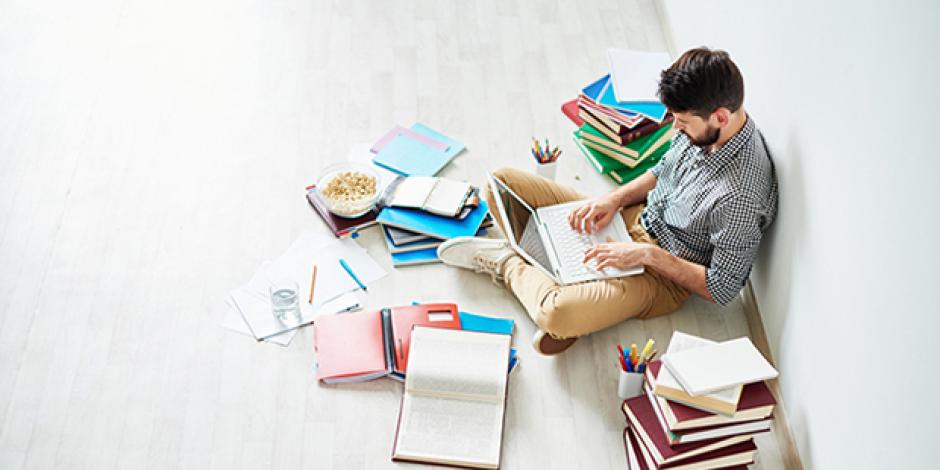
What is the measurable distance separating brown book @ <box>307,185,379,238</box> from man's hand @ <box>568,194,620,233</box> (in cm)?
72

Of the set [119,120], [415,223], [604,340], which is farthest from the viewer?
[119,120]

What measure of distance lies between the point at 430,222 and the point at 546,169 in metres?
0.47

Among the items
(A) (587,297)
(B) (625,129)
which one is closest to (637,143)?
(B) (625,129)

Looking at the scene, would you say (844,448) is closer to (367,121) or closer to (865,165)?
(865,165)

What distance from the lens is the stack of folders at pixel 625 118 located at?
305 centimetres

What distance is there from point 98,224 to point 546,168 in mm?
1574

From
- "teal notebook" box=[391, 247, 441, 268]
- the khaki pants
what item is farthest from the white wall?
"teal notebook" box=[391, 247, 441, 268]

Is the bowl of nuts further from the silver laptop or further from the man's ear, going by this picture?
the man's ear

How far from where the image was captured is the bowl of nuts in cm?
297

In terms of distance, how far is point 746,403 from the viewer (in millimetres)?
2141

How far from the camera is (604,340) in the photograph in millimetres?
2719

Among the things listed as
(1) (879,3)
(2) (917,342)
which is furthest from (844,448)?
(1) (879,3)

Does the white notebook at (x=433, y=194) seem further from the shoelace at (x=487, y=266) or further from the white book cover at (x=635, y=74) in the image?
the white book cover at (x=635, y=74)

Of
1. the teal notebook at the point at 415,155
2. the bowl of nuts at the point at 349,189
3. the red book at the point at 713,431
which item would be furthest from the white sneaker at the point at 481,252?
the red book at the point at 713,431
